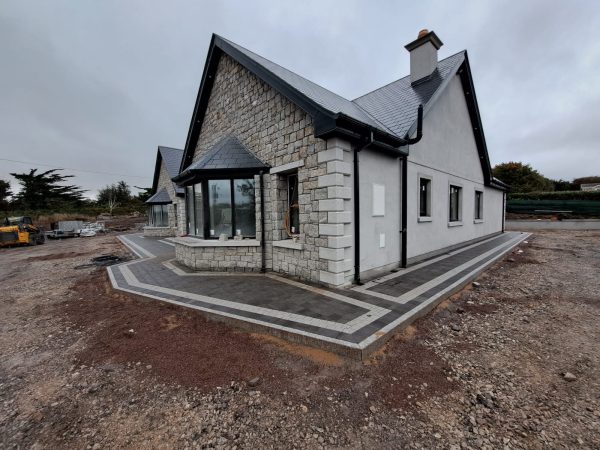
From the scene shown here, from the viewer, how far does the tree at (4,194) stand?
3222 cm

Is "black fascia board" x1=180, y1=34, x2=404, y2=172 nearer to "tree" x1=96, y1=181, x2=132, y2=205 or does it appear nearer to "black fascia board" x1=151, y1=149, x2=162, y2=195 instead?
"black fascia board" x1=151, y1=149, x2=162, y2=195

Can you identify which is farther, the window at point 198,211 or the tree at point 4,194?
the tree at point 4,194

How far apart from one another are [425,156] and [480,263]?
3886 millimetres

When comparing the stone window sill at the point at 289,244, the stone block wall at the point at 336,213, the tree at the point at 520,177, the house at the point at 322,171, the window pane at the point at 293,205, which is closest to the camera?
the stone block wall at the point at 336,213

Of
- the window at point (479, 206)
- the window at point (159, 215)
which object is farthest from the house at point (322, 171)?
the window at point (159, 215)

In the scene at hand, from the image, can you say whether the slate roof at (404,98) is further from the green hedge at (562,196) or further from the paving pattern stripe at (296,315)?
the green hedge at (562,196)

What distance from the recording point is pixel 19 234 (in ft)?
57.9

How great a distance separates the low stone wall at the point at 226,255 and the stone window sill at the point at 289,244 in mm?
746

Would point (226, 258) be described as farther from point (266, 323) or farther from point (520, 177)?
point (520, 177)

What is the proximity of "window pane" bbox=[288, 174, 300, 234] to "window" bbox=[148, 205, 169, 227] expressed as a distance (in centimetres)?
1577

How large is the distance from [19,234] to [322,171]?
78.3ft

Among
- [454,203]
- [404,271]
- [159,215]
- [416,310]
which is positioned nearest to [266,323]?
[416,310]

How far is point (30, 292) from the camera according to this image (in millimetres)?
6699

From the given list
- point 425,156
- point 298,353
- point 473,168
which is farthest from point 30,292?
point 473,168
